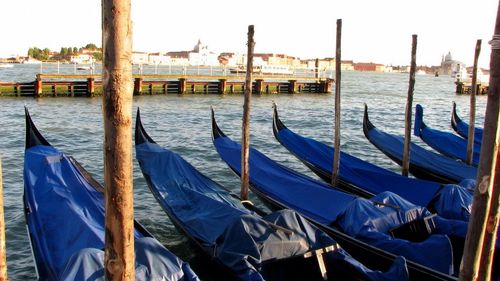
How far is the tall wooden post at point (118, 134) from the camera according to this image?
241 cm

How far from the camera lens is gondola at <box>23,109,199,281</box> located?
3818mm

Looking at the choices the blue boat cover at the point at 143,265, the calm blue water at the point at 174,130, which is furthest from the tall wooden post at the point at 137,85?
the blue boat cover at the point at 143,265

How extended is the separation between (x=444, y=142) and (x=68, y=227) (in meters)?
8.82

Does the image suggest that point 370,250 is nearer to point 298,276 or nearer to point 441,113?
point 298,276

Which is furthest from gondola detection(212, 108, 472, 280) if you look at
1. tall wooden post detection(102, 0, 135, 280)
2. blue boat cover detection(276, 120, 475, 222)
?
tall wooden post detection(102, 0, 135, 280)

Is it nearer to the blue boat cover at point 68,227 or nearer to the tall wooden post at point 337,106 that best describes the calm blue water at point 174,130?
the blue boat cover at point 68,227

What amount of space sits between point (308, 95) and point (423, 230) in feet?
85.7

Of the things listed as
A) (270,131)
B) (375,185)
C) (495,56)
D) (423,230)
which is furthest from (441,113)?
(495,56)

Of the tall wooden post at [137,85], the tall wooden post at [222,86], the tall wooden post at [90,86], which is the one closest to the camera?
the tall wooden post at [90,86]

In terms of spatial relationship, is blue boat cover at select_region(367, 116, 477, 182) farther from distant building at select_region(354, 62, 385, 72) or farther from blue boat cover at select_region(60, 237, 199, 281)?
distant building at select_region(354, 62, 385, 72)

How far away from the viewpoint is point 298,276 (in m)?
4.92

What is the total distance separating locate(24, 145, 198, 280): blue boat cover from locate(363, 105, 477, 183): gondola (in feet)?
19.7

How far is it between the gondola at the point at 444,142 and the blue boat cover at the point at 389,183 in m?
2.90

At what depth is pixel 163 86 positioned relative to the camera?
2681 cm
